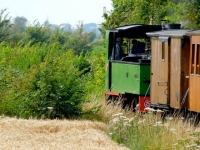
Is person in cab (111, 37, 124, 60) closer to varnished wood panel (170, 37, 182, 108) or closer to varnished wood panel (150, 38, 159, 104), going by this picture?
varnished wood panel (150, 38, 159, 104)

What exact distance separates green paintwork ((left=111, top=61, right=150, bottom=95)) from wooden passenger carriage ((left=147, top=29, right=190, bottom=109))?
Answer: 0.80 metres

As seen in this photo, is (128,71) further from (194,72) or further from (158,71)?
(194,72)

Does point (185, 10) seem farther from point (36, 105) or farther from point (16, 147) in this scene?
point (16, 147)

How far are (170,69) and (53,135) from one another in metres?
5.14

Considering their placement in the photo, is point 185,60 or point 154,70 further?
point 154,70

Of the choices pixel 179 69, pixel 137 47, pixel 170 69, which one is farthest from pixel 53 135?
pixel 137 47

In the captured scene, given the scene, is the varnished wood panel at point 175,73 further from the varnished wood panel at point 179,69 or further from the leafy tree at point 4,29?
the leafy tree at point 4,29

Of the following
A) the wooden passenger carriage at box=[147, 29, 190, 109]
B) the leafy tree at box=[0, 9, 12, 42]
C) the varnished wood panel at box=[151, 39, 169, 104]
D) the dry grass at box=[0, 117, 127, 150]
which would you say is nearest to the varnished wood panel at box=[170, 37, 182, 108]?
the wooden passenger carriage at box=[147, 29, 190, 109]

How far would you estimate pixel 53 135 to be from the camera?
597 inches

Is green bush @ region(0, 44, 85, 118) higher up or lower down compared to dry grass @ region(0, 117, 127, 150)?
higher up

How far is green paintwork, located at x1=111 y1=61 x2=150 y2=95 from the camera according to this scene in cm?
2098

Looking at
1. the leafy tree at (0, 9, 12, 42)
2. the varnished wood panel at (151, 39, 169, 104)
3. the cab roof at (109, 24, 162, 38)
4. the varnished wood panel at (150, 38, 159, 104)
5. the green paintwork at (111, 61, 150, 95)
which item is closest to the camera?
the varnished wood panel at (151, 39, 169, 104)

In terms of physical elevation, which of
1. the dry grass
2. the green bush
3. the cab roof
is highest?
the cab roof

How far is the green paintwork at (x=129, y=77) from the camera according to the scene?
68.8 ft
